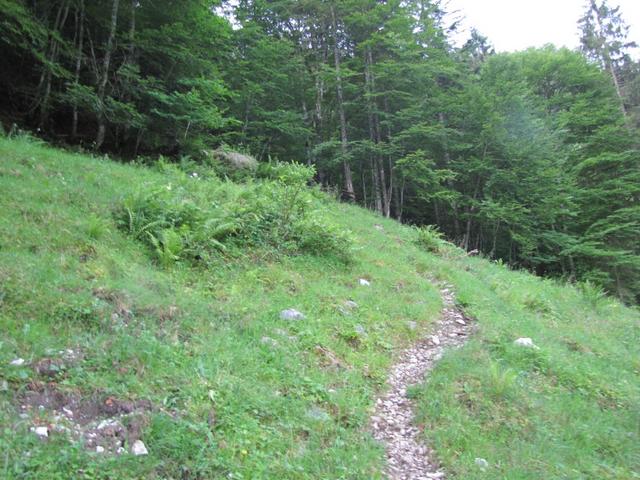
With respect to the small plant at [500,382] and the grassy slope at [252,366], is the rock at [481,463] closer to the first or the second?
the grassy slope at [252,366]

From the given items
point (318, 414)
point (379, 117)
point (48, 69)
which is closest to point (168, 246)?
point (318, 414)

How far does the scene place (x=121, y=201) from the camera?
841cm

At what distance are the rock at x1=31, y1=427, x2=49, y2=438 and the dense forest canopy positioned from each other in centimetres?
1193

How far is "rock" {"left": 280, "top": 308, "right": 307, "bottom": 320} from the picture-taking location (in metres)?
6.85

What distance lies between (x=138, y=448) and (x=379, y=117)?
22039 mm

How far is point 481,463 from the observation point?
4.64 m

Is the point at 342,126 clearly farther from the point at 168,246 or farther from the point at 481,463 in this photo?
the point at 481,463

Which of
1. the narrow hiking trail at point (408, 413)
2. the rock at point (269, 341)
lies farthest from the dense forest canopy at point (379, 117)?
the narrow hiking trail at point (408, 413)

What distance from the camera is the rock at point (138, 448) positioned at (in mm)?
3493

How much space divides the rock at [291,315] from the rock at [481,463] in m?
3.22

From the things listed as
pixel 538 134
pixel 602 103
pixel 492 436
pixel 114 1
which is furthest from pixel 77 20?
pixel 602 103

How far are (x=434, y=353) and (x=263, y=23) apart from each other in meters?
24.4

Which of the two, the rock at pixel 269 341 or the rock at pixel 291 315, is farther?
the rock at pixel 291 315

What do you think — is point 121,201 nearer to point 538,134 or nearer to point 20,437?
point 20,437
